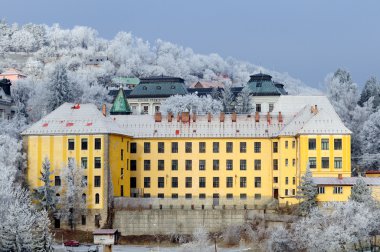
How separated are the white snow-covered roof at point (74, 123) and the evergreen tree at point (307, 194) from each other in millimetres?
19655

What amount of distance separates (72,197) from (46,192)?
2559mm

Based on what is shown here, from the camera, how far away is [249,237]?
9606 cm

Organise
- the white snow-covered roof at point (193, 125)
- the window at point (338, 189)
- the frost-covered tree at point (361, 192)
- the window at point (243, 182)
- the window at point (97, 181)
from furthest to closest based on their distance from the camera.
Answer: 1. the window at point (243, 182)
2. the white snow-covered roof at point (193, 125)
3. the window at point (97, 181)
4. the window at point (338, 189)
5. the frost-covered tree at point (361, 192)

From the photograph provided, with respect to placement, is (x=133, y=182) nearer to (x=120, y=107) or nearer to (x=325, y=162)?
(x=120, y=107)

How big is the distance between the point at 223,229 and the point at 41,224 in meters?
24.4

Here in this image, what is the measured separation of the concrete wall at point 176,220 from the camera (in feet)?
329

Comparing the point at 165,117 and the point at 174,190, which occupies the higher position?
the point at 165,117

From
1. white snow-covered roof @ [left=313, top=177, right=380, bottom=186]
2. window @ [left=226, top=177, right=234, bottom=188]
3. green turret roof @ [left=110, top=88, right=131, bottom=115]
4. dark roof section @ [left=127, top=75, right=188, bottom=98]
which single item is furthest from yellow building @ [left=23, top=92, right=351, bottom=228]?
dark roof section @ [left=127, top=75, right=188, bottom=98]

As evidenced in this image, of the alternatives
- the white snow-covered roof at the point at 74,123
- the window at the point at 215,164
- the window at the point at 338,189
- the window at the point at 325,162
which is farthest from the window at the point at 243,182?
the window at the point at 338,189

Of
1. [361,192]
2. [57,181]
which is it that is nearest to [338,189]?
[361,192]

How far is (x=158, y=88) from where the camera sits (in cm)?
16200

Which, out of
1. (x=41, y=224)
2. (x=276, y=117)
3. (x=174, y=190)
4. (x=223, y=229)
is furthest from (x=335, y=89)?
(x=41, y=224)

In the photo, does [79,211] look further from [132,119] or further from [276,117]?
[276,117]

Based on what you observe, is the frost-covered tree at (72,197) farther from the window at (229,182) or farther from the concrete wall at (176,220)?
the window at (229,182)
